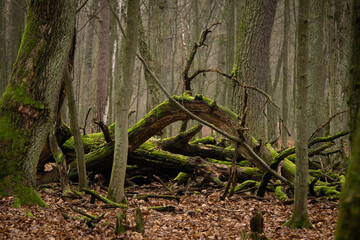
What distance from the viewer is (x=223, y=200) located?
5.95 m

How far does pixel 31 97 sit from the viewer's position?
4.29m

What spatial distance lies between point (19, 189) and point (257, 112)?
5630 millimetres

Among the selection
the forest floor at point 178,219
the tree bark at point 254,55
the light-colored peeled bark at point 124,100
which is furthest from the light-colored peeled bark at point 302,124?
the tree bark at point 254,55

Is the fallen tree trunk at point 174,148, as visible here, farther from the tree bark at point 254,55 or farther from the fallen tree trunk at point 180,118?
the tree bark at point 254,55

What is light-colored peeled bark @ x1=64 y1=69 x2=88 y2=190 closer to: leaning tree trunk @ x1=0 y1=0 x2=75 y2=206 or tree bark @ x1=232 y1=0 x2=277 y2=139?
leaning tree trunk @ x1=0 y1=0 x2=75 y2=206

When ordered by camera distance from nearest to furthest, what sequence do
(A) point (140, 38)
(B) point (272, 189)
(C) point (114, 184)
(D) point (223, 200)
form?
(C) point (114, 184)
(D) point (223, 200)
(B) point (272, 189)
(A) point (140, 38)

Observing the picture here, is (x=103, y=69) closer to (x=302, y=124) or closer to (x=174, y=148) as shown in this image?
(x=174, y=148)

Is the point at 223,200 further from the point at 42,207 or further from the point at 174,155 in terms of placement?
the point at 42,207

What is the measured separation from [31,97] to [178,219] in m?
2.78

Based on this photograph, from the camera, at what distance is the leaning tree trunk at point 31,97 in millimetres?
4164

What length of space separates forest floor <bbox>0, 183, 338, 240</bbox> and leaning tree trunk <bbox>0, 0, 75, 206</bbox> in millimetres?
353

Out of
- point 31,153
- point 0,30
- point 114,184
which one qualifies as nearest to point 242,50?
point 114,184

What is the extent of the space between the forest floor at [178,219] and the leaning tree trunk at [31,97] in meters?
0.35

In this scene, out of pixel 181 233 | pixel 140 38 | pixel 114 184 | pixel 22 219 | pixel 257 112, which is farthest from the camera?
pixel 140 38
